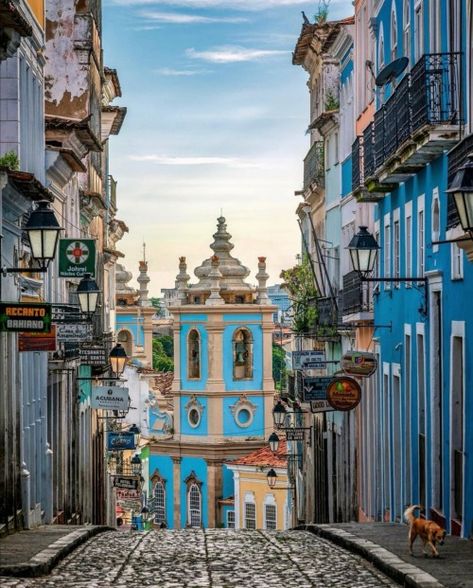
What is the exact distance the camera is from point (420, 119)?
19.3 metres

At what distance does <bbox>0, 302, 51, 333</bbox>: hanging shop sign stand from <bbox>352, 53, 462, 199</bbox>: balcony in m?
5.16

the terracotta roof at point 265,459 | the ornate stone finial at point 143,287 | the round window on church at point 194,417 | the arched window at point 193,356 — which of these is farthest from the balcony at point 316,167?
the ornate stone finial at point 143,287

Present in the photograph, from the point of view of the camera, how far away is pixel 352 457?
1291 inches

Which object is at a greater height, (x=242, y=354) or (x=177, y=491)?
(x=242, y=354)

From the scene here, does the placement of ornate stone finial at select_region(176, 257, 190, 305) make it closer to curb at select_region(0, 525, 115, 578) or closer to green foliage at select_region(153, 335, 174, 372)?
green foliage at select_region(153, 335, 174, 372)

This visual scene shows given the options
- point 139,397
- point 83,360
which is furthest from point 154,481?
point 83,360

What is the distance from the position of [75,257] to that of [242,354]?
56.4m

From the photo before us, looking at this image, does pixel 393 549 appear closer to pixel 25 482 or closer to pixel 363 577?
pixel 363 577

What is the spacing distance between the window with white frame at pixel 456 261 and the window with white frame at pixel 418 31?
143 inches

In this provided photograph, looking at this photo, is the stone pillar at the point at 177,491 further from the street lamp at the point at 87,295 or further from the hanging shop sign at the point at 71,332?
the street lamp at the point at 87,295

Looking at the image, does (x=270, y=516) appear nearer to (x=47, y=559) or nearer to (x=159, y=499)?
(x=159, y=499)

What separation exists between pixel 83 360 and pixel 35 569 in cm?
1573

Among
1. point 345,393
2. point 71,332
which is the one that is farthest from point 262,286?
point 71,332

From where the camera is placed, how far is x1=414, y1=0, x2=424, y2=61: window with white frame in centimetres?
2188
